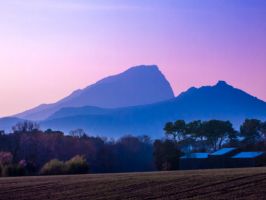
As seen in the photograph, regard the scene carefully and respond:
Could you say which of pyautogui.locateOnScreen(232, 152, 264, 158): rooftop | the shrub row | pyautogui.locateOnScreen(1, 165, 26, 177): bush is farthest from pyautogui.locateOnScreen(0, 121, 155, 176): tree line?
the shrub row

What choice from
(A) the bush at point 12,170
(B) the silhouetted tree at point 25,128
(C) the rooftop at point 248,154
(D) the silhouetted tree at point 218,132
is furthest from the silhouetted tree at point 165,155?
(B) the silhouetted tree at point 25,128

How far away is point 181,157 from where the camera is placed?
391ft

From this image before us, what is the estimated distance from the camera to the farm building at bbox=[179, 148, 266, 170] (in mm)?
113438

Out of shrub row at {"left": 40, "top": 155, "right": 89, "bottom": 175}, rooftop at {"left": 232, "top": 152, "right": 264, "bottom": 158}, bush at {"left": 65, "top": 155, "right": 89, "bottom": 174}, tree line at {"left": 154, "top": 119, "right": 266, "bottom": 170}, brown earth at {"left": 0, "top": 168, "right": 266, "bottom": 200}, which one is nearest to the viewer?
brown earth at {"left": 0, "top": 168, "right": 266, "bottom": 200}

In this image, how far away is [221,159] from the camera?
11950cm

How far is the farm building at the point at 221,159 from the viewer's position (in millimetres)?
113438

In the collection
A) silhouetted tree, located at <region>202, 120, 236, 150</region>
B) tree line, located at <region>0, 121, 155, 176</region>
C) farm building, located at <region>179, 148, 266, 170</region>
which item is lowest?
farm building, located at <region>179, 148, 266, 170</region>

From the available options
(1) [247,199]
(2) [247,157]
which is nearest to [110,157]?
(2) [247,157]

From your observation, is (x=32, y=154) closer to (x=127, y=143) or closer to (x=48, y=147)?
(x=48, y=147)

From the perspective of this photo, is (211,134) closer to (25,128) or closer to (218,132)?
(218,132)

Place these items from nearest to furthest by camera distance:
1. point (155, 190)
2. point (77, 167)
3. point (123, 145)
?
1. point (155, 190)
2. point (77, 167)
3. point (123, 145)

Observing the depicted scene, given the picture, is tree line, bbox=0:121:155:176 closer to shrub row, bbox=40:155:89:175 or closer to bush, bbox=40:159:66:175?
bush, bbox=40:159:66:175

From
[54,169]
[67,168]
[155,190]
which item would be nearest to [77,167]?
[67,168]

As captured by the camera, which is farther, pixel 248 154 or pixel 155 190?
pixel 248 154
